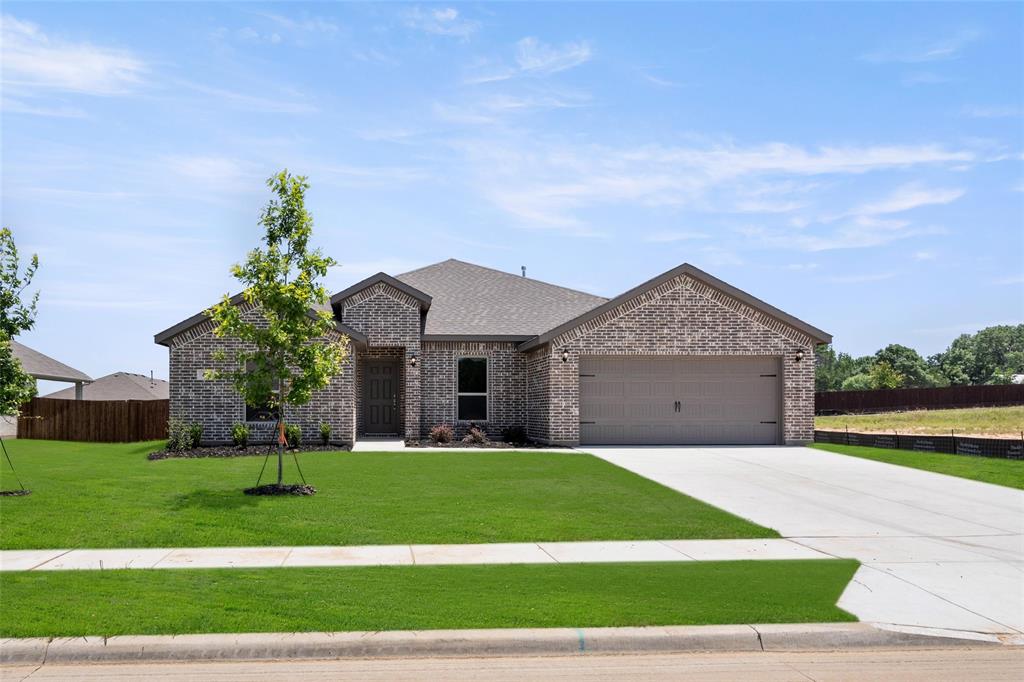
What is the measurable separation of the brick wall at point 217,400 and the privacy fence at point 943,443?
49.4 ft

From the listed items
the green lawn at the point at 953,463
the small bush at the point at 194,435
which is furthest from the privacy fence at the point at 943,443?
the small bush at the point at 194,435

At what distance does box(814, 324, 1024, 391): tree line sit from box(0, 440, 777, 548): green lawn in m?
72.2

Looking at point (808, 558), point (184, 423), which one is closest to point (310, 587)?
point (808, 558)

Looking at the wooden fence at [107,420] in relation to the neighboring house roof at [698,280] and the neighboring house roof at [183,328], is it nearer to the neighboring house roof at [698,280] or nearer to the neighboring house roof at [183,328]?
the neighboring house roof at [183,328]

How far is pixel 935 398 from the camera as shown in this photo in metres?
56.0

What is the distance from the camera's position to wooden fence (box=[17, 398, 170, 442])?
28.3 metres

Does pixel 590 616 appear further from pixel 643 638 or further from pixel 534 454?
pixel 534 454

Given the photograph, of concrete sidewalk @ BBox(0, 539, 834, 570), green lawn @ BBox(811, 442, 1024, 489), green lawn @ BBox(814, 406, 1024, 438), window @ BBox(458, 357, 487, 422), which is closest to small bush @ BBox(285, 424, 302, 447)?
window @ BBox(458, 357, 487, 422)

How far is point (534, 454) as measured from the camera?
21.5m

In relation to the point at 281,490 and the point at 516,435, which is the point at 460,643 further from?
the point at 516,435

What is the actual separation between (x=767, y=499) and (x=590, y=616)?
8.19 metres

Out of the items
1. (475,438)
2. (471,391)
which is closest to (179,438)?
(475,438)

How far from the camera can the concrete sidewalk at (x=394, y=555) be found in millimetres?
9539

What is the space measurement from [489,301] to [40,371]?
17972mm
